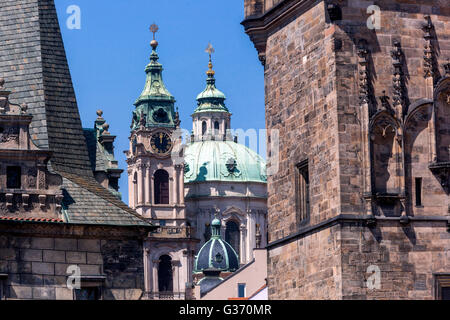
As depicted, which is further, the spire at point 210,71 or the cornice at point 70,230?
the spire at point 210,71

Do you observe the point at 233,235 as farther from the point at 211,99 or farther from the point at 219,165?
the point at 211,99

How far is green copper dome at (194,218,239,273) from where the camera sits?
568 ft

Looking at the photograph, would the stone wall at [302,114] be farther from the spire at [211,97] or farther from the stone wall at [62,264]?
the spire at [211,97]

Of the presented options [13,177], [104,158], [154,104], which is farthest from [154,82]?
[13,177]

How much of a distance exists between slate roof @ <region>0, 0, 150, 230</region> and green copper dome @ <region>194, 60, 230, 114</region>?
13912 centimetres

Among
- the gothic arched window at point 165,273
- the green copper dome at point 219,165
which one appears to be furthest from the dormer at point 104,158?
the green copper dome at point 219,165

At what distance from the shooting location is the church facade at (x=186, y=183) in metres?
172

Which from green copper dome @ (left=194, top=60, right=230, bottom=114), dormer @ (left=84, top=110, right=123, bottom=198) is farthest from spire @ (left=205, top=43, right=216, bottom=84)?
dormer @ (left=84, top=110, right=123, bottom=198)

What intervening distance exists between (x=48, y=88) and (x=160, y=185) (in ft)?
410

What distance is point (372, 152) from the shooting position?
46312 millimetres

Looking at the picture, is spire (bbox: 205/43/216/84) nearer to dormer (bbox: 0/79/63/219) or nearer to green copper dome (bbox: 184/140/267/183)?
green copper dome (bbox: 184/140/267/183)

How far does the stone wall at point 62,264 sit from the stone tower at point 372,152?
5028 mm
